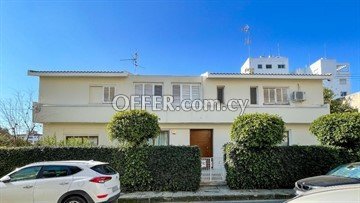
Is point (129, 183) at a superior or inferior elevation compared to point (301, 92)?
inferior

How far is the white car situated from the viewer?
899 cm

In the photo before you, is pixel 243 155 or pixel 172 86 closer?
pixel 243 155

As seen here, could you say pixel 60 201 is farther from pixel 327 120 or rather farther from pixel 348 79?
pixel 348 79

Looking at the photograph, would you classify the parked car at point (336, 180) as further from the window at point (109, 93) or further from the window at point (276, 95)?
the window at point (109, 93)

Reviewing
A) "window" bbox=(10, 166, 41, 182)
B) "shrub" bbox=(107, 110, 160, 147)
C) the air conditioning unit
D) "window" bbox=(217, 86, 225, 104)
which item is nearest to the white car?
"window" bbox=(10, 166, 41, 182)

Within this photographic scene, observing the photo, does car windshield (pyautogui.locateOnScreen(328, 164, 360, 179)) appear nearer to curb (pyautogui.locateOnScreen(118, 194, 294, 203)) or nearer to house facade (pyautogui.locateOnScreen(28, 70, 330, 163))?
curb (pyautogui.locateOnScreen(118, 194, 294, 203))

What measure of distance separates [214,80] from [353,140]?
8850 mm

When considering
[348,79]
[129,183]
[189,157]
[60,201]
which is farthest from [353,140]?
[348,79]

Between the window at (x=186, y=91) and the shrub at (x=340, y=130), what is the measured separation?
312 inches

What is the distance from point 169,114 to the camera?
19641 mm

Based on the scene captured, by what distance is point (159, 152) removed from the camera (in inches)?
549

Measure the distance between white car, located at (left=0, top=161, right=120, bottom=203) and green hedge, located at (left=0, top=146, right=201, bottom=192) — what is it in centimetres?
414

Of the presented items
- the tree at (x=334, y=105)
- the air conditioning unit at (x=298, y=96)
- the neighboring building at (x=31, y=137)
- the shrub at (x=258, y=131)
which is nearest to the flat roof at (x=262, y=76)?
the air conditioning unit at (x=298, y=96)

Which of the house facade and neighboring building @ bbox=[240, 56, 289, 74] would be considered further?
neighboring building @ bbox=[240, 56, 289, 74]
